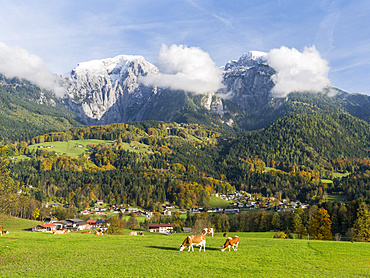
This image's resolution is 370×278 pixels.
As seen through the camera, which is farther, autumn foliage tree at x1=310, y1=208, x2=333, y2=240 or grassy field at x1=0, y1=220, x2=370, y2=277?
autumn foliage tree at x1=310, y1=208, x2=333, y2=240

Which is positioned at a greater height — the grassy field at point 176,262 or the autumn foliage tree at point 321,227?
the grassy field at point 176,262

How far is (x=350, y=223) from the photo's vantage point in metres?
101

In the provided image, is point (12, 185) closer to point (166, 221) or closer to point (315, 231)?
point (315, 231)

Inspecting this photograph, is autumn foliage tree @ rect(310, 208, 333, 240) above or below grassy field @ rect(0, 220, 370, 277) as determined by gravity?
below

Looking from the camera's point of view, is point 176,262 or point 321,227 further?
point 321,227

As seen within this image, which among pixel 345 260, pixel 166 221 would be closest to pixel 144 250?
pixel 345 260

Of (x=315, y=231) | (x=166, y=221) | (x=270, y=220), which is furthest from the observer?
(x=166, y=221)

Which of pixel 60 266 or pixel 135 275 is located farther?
pixel 60 266

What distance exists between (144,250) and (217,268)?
41.1 ft

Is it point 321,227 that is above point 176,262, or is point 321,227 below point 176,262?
below

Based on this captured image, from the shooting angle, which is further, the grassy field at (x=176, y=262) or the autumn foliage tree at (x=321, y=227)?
the autumn foliage tree at (x=321, y=227)

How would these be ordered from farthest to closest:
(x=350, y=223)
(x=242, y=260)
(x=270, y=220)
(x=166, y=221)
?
(x=166, y=221), (x=270, y=220), (x=350, y=223), (x=242, y=260)

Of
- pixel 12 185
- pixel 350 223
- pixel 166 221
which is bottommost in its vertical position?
pixel 166 221

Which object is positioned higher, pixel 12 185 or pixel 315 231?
pixel 12 185
